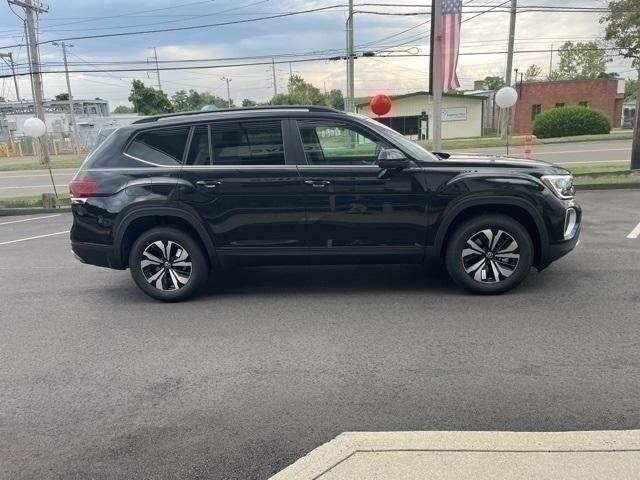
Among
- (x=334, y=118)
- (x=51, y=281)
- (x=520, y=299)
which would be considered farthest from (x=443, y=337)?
(x=51, y=281)

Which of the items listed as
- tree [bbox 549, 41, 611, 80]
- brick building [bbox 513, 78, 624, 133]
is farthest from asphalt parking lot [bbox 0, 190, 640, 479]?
tree [bbox 549, 41, 611, 80]

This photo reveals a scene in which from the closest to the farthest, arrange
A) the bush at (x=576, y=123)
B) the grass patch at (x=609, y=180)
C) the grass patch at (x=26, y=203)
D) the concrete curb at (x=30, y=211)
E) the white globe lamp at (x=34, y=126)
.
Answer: the grass patch at (x=609, y=180), the concrete curb at (x=30, y=211), the grass patch at (x=26, y=203), the white globe lamp at (x=34, y=126), the bush at (x=576, y=123)

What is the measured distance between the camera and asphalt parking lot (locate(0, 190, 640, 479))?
9.89 feet

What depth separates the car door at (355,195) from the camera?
5.11 meters

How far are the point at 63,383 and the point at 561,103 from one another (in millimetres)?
49489

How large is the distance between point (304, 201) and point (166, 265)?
1.61 metres

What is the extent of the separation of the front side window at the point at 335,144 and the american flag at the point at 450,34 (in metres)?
9.64

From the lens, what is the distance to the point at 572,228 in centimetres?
526

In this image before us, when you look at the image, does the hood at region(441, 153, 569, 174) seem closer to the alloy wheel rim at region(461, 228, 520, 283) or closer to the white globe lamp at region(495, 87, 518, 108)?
the alloy wheel rim at region(461, 228, 520, 283)

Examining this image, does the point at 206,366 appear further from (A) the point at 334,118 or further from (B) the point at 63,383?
(A) the point at 334,118

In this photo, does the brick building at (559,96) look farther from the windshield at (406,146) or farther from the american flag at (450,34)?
the windshield at (406,146)

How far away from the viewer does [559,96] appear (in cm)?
4572

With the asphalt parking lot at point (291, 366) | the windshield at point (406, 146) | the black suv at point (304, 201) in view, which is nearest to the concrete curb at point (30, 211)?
the asphalt parking lot at point (291, 366)

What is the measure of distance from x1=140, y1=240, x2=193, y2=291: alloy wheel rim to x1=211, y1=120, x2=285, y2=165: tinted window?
1.00 meters
